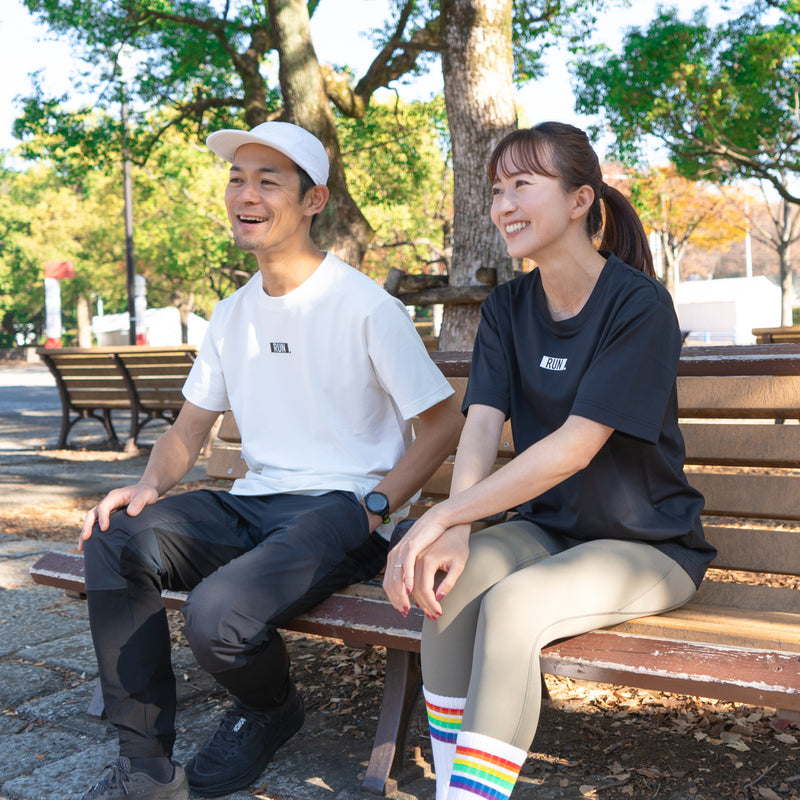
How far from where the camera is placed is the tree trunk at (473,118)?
6.33m

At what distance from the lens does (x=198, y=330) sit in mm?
56688

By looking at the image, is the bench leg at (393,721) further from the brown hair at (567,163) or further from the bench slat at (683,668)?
the brown hair at (567,163)

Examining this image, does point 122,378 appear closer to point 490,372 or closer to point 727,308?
point 490,372

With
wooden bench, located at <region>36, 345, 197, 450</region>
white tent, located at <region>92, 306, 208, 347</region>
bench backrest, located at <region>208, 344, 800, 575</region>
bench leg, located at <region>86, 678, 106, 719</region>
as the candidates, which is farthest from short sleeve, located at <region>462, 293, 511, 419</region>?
white tent, located at <region>92, 306, 208, 347</region>

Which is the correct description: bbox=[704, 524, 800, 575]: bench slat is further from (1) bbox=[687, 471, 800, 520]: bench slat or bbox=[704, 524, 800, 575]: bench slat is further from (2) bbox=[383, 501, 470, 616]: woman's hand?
(2) bbox=[383, 501, 470, 616]: woman's hand

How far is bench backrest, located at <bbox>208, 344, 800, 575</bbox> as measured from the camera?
3004 mm

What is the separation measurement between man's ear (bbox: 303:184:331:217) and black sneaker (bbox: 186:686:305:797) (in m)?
1.53

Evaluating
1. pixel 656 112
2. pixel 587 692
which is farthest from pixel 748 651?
pixel 656 112

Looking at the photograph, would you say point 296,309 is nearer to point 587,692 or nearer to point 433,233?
point 587,692

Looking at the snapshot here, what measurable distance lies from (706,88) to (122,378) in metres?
9.88

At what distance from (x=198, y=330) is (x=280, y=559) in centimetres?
5515

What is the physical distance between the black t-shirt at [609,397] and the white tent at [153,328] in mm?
42406

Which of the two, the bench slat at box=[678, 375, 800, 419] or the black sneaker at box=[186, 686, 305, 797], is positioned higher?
the bench slat at box=[678, 375, 800, 419]

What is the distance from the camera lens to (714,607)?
270cm
